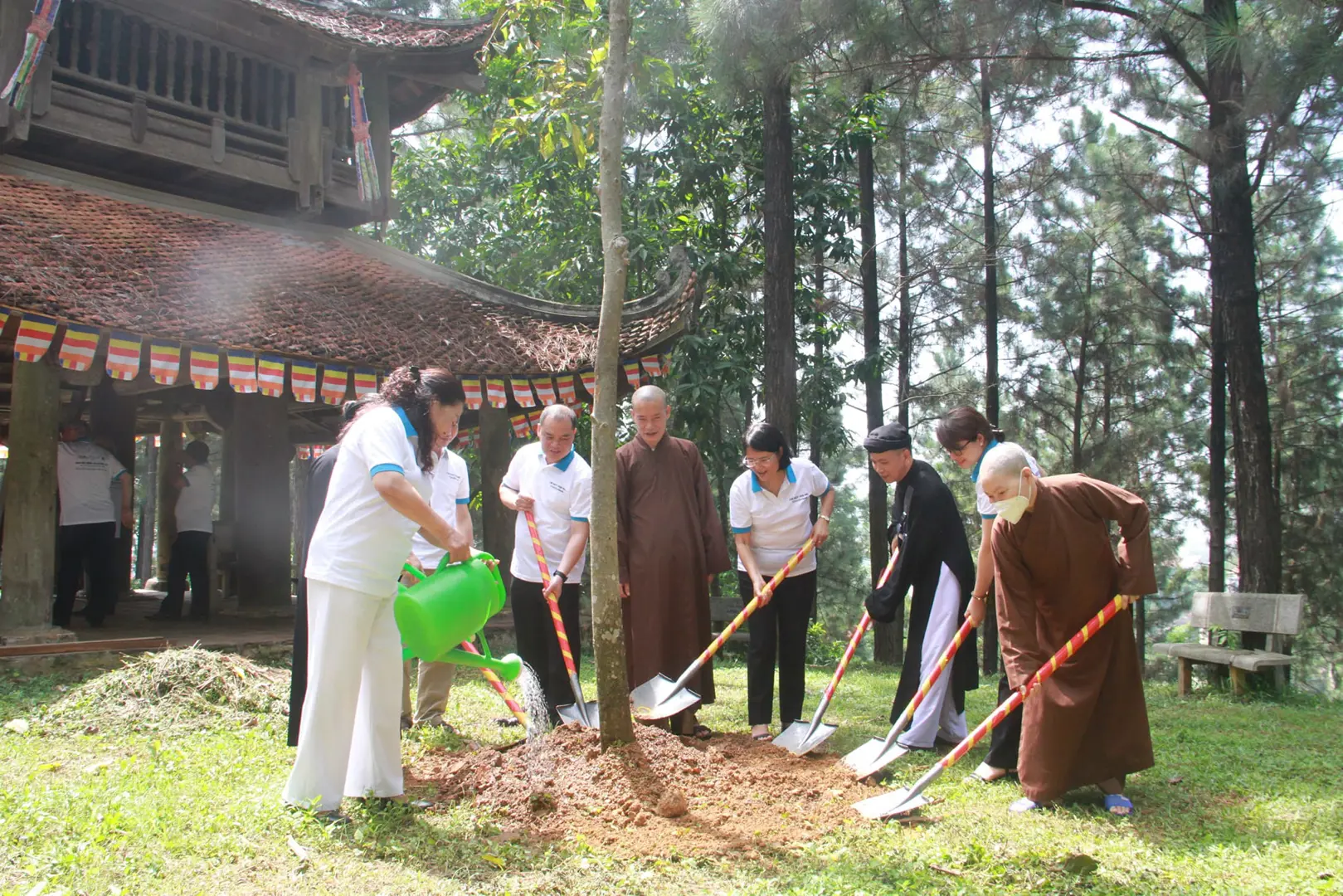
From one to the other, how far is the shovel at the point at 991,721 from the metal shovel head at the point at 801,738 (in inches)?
38.8

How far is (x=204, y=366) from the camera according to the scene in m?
7.77

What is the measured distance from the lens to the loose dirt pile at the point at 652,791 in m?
3.77

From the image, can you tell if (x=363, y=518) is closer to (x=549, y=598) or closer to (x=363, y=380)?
(x=549, y=598)

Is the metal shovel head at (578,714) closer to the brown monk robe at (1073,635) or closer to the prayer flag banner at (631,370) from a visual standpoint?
the brown monk robe at (1073,635)

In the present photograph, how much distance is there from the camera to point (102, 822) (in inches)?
138

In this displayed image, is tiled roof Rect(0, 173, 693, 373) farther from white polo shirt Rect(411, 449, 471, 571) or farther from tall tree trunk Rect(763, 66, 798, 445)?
white polo shirt Rect(411, 449, 471, 571)

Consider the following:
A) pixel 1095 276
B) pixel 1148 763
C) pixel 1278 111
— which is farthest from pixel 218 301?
pixel 1095 276

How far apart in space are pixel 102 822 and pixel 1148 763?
3795 millimetres

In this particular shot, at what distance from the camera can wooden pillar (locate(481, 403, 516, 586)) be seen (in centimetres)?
1029

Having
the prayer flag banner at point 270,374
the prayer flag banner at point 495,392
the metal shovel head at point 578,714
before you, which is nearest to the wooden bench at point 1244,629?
the metal shovel head at point 578,714

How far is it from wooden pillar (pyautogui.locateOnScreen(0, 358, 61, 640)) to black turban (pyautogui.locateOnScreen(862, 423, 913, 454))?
19.9 ft

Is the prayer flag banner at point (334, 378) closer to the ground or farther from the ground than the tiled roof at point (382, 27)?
closer to the ground

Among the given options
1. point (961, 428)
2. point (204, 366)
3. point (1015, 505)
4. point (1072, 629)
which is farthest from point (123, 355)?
point (1072, 629)

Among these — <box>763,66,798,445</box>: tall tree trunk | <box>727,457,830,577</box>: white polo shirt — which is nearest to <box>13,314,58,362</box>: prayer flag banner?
<box>727,457,830,577</box>: white polo shirt
